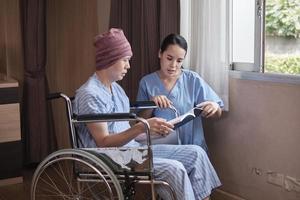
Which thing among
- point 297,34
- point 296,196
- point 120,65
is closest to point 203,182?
point 296,196

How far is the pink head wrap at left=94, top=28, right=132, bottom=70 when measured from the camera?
2.25m

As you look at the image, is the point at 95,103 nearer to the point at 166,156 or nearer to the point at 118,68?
the point at 118,68

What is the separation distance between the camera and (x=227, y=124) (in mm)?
2785

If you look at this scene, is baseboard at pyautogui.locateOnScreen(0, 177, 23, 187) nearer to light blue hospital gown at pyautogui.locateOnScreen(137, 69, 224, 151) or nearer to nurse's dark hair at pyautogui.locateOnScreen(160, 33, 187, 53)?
light blue hospital gown at pyautogui.locateOnScreen(137, 69, 224, 151)

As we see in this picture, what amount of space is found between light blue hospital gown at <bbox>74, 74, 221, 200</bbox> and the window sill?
53 centimetres

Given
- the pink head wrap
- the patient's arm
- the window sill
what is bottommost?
the patient's arm

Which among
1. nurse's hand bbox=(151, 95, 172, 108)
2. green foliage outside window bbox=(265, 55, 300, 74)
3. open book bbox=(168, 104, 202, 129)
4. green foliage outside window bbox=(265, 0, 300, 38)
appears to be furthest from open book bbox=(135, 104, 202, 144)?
green foliage outside window bbox=(265, 0, 300, 38)

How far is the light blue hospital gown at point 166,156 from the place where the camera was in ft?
7.02

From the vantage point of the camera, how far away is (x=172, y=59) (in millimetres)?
2590

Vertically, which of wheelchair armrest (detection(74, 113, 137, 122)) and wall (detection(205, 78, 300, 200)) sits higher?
wheelchair armrest (detection(74, 113, 137, 122))

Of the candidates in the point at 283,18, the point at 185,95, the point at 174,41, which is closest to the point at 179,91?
the point at 185,95

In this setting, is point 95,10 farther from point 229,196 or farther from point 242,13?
point 229,196

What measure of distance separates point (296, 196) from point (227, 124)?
0.57m

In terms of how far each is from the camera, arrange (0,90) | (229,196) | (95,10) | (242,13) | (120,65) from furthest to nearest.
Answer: (95,10), (0,90), (229,196), (242,13), (120,65)
